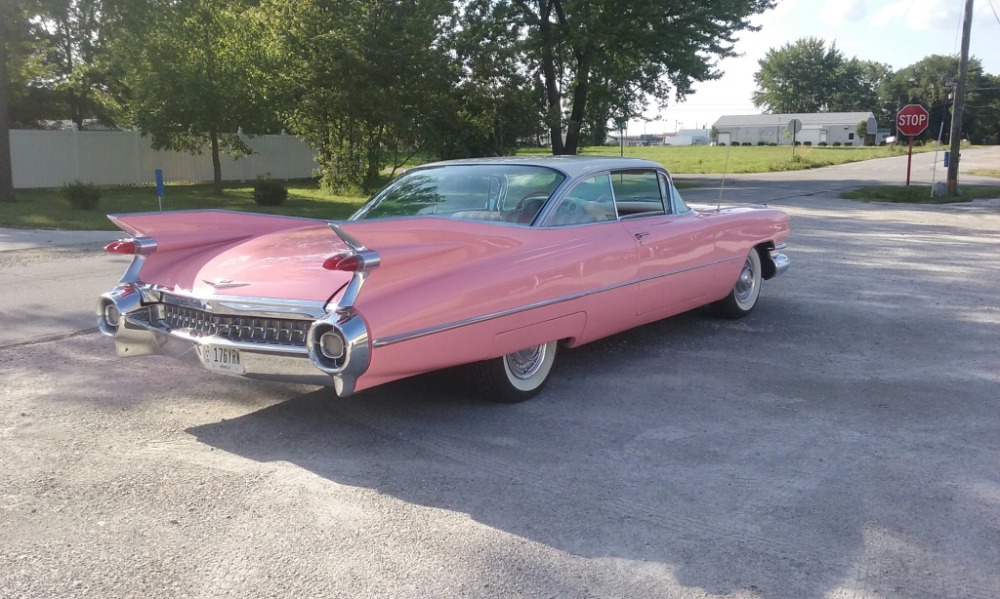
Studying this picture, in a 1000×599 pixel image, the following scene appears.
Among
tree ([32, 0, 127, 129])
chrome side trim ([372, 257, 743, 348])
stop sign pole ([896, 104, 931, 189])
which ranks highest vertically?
tree ([32, 0, 127, 129])

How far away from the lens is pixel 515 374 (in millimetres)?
4922

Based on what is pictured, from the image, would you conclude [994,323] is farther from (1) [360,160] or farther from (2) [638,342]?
(1) [360,160]

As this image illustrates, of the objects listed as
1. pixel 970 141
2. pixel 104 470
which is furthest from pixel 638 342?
pixel 970 141

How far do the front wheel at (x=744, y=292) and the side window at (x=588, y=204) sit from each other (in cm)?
187

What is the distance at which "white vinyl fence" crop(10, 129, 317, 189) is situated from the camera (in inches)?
941

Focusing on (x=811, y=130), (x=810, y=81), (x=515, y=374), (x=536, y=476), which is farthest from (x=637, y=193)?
(x=810, y=81)

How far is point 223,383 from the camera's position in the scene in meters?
5.42

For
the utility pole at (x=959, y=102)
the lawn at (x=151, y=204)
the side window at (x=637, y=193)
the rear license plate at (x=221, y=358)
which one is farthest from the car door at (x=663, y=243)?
the utility pole at (x=959, y=102)

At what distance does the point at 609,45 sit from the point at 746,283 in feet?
71.6

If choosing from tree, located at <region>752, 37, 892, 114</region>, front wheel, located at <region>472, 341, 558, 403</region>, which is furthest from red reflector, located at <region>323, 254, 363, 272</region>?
tree, located at <region>752, 37, 892, 114</region>

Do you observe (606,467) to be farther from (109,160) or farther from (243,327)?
(109,160)

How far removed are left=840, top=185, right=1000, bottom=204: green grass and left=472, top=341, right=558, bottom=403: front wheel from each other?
19940 millimetres

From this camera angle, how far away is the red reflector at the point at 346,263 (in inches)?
155

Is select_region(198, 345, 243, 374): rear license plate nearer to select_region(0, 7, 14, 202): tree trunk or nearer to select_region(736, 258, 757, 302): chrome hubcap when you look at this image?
select_region(736, 258, 757, 302): chrome hubcap
